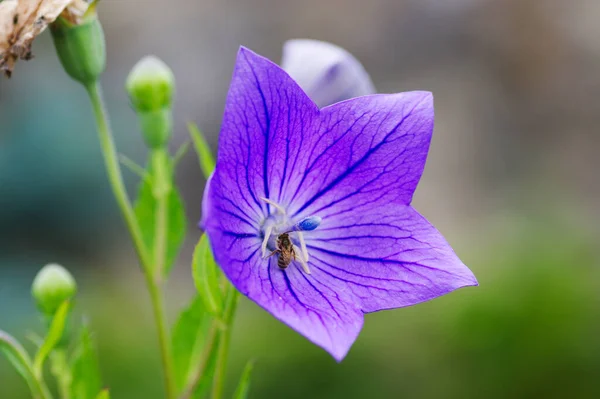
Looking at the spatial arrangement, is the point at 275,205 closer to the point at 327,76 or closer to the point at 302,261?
the point at 302,261

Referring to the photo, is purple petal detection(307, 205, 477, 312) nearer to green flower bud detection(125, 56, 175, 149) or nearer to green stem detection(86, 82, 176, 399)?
green stem detection(86, 82, 176, 399)

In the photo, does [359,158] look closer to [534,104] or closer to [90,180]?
[90,180]

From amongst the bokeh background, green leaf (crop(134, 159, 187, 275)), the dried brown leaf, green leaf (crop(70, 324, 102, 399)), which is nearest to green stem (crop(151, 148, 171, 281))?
green leaf (crop(134, 159, 187, 275))

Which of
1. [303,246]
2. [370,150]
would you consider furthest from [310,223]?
[370,150]

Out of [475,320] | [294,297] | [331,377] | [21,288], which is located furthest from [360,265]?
[21,288]

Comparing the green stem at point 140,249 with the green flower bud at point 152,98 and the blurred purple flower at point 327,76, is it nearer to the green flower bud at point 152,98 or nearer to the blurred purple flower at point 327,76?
the green flower bud at point 152,98

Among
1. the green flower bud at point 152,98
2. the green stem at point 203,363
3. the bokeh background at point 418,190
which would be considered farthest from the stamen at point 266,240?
the bokeh background at point 418,190
